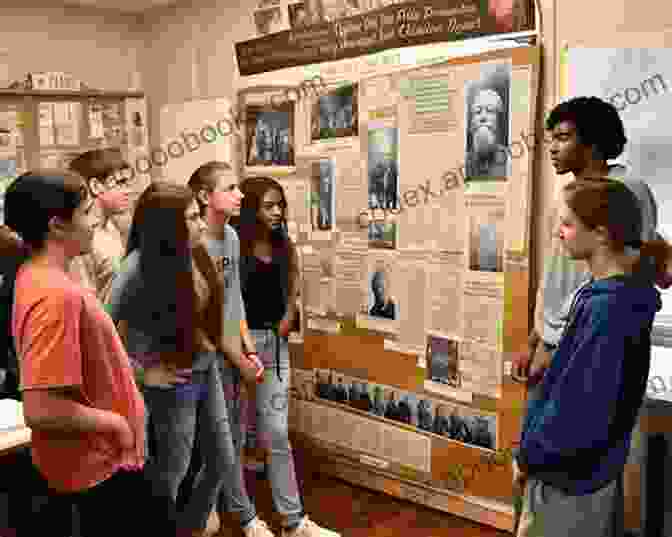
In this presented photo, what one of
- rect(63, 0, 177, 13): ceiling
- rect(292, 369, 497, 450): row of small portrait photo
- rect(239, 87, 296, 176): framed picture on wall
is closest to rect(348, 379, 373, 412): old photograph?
rect(292, 369, 497, 450): row of small portrait photo

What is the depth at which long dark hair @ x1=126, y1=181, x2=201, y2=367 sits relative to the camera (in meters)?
2.31

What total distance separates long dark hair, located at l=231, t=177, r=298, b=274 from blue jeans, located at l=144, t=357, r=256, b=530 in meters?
0.66

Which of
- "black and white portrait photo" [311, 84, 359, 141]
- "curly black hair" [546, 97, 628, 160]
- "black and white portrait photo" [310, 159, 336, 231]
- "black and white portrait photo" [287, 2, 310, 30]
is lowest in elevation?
"black and white portrait photo" [310, 159, 336, 231]

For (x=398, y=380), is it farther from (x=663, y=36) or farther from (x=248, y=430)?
(x=663, y=36)

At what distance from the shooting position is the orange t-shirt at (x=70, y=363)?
5.16 feet

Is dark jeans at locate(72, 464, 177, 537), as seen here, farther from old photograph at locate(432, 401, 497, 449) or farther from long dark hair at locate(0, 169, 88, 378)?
old photograph at locate(432, 401, 497, 449)

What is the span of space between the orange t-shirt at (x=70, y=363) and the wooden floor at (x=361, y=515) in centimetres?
140

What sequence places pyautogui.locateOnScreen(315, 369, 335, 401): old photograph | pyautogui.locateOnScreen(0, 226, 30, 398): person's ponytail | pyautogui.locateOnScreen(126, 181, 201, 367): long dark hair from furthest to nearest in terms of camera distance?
pyautogui.locateOnScreen(315, 369, 335, 401): old photograph → pyautogui.locateOnScreen(126, 181, 201, 367): long dark hair → pyautogui.locateOnScreen(0, 226, 30, 398): person's ponytail

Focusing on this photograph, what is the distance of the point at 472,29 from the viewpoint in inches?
117

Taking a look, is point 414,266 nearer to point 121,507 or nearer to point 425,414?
point 425,414

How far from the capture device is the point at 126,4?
4.51 metres

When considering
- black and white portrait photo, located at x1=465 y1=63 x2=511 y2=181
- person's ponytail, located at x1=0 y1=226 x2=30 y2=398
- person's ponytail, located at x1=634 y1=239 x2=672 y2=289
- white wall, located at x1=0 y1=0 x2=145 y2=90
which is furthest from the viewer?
white wall, located at x1=0 y1=0 x2=145 y2=90

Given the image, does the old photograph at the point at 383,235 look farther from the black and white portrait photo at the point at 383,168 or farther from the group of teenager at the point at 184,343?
the group of teenager at the point at 184,343

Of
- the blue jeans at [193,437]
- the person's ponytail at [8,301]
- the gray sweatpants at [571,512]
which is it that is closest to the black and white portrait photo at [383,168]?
the blue jeans at [193,437]
